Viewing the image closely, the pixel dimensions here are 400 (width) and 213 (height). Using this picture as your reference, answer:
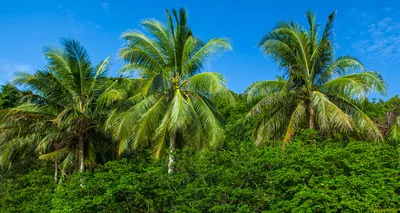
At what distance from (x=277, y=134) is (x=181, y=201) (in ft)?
18.5

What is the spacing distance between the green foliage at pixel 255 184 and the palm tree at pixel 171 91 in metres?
1.19

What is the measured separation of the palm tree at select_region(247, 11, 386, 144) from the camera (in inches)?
484

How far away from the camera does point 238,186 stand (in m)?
9.64

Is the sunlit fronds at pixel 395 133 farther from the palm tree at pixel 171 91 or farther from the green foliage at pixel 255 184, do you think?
the palm tree at pixel 171 91

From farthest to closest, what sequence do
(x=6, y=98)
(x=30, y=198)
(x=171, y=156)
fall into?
(x=6, y=98) < (x=30, y=198) < (x=171, y=156)

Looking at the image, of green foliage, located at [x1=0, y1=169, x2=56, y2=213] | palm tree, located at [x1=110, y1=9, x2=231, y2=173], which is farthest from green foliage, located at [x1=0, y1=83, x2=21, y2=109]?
palm tree, located at [x1=110, y1=9, x2=231, y2=173]

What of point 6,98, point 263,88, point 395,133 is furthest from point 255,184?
point 6,98

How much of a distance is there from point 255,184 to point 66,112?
743 centimetres

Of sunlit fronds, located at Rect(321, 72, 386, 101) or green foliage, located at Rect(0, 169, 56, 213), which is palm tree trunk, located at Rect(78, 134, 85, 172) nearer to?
green foliage, located at Rect(0, 169, 56, 213)

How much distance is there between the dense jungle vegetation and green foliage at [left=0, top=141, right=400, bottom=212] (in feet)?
0.12

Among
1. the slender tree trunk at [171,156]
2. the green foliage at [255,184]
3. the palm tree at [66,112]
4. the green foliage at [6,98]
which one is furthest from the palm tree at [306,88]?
the green foliage at [6,98]

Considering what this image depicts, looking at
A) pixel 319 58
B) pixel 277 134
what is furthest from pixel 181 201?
pixel 319 58

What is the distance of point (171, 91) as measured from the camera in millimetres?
13000

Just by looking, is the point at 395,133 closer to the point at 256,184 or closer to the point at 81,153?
the point at 256,184
